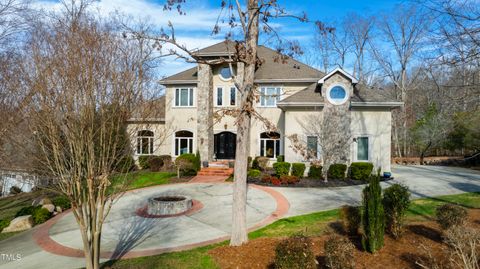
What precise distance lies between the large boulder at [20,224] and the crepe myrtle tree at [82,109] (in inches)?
295

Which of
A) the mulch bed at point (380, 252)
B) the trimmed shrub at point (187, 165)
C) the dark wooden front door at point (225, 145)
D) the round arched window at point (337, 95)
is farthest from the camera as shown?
the dark wooden front door at point (225, 145)

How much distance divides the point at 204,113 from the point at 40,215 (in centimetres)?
1235

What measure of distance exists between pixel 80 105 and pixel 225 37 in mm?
3757

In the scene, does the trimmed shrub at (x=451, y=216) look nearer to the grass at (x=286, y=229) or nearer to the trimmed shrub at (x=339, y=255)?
the grass at (x=286, y=229)

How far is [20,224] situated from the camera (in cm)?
1141

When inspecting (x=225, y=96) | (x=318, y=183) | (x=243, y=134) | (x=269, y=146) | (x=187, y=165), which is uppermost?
(x=225, y=96)

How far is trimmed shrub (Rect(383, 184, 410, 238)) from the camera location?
7.12 metres

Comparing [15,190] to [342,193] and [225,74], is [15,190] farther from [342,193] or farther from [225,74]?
[342,193]

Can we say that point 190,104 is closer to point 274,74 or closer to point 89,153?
point 274,74

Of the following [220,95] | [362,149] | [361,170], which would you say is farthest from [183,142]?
[361,170]

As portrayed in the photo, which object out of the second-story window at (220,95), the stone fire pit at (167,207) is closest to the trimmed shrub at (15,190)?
the stone fire pit at (167,207)

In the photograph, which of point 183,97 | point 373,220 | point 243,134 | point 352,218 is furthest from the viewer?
point 183,97

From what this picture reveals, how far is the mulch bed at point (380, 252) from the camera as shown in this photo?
19.6 ft

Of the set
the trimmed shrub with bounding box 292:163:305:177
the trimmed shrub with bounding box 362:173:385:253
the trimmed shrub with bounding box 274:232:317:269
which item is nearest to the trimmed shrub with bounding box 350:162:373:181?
the trimmed shrub with bounding box 292:163:305:177
